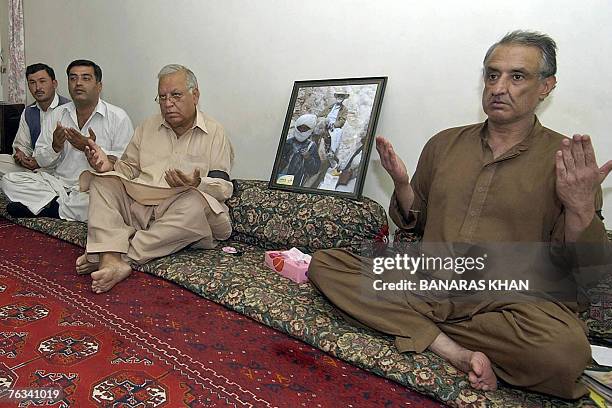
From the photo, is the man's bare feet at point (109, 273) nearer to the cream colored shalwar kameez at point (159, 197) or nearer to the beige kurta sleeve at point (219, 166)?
the cream colored shalwar kameez at point (159, 197)

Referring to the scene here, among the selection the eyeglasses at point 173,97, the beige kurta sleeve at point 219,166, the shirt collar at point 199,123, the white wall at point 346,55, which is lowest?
the beige kurta sleeve at point 219,166

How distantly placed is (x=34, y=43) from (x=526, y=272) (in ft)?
17.6

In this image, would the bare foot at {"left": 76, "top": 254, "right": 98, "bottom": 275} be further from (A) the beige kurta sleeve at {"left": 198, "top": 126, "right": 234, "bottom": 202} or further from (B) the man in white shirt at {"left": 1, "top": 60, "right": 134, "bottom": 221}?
(B) the man in white shirt at {"left": 1, "top": 60, "right": 134, "bottom": 221}

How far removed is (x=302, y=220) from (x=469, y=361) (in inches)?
52.3

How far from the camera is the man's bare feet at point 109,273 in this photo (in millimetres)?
2369

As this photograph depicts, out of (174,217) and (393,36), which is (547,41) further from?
(174,217)

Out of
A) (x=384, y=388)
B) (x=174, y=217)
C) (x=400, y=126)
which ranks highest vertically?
(x=400, y=126)

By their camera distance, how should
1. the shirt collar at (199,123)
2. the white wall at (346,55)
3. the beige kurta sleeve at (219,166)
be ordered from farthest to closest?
the shirt collar at (199,123)
the beige kurta sleeve at (219,166)
the white wall at (346,55)

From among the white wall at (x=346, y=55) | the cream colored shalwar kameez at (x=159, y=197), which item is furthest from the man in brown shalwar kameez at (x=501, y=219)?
the cream colored shalwar kameez at (x=159, y=197)

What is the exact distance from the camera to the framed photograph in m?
2.93

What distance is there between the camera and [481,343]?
5.70 ft

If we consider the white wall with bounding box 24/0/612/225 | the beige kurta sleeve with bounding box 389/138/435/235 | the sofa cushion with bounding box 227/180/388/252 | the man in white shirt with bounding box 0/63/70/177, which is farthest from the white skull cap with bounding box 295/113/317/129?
the man in white shirt with bounding box 0/63/70/177

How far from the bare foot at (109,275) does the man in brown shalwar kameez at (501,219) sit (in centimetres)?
97

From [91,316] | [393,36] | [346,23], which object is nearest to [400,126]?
[393,36]
